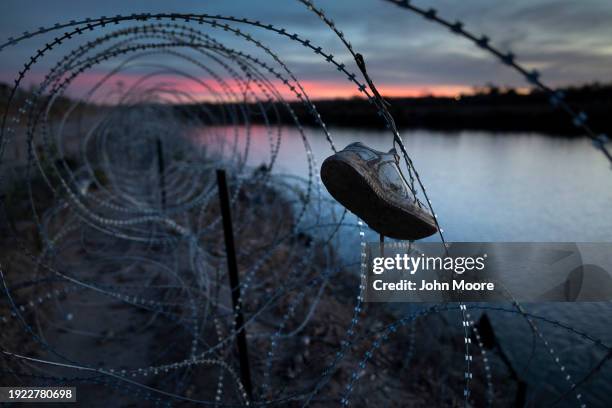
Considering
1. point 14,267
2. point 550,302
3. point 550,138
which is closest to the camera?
point 14,267

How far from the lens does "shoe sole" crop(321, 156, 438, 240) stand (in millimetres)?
1709

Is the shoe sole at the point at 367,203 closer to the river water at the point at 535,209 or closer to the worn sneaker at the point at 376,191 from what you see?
the worn sneaker at the point at 376,191

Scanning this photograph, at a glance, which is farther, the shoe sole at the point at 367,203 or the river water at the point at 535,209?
the river water at the point at 535,209

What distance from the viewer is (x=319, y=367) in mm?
3748

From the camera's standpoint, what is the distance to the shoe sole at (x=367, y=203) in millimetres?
1709

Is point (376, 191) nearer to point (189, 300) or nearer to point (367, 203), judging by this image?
point (367, 203)

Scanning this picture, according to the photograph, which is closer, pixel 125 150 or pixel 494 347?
pixel 494 347

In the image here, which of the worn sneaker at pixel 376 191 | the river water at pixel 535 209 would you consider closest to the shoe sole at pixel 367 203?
the worn sneaker at pixel 376 191

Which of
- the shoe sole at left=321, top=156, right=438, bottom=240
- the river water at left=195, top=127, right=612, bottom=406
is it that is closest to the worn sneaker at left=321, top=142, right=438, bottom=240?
the shoe sole at left=321, top=156, right=438, bottom=240

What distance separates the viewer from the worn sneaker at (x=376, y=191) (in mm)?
1717

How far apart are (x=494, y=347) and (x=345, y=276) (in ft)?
7.83

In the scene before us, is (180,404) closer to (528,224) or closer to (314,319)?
(314,319)

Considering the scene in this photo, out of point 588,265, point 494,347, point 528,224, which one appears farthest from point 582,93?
point 494,347

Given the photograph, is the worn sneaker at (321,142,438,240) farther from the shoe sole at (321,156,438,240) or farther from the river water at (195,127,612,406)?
the river water at (195,127,612,406)
